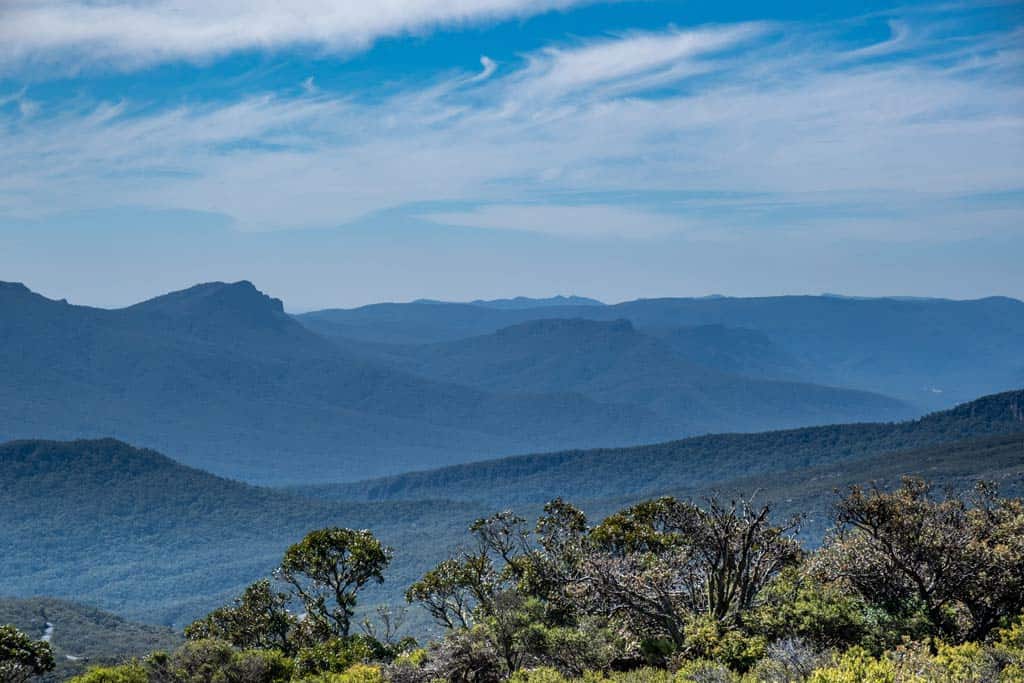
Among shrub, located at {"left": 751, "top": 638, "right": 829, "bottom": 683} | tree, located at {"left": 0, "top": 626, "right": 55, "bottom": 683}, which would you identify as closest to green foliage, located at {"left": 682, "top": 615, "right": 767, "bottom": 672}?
shrub, located at {"left": 751, "top": 638, "right": 829, "bottom": 683}

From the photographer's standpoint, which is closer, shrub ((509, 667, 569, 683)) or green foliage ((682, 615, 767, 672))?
shrub ((509, 667, 569, 683))

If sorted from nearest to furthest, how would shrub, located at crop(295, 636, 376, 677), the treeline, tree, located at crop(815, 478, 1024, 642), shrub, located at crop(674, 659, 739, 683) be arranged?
shrub, located at crop(674, 659, 739, 683), the treeline, tree, located at crop(815, 478, 1024, 642), shrub, located at crop(295, 636, 376, 677)

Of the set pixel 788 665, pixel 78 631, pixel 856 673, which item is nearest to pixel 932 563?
pixel 788 665

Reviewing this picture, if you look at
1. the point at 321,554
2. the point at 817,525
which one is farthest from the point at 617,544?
the point at 817,525

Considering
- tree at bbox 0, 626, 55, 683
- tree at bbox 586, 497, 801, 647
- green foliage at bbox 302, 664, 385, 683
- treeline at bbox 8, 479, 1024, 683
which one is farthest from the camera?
tree at bbox 0, 626, 55, 683

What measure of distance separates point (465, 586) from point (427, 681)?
7.84 metres

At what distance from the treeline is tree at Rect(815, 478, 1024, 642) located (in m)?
0.06

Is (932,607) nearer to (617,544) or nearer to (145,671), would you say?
(617,544)

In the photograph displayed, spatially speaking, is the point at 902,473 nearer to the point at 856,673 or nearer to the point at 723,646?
the point at 723,646

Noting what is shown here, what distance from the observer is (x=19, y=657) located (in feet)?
121

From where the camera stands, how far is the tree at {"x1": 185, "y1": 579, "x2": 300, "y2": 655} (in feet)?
168

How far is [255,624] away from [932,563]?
34410 millimetres

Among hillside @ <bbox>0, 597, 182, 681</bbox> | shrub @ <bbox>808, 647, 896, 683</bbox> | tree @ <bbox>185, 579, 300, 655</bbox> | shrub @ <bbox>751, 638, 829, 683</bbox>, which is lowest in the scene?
hillside @ <bbox>0, 597, 182, 681</bbox>

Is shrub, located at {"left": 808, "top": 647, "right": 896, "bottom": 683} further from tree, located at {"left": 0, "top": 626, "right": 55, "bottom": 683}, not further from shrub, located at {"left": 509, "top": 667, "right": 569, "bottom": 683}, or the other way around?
tree, located at {"left": 0, "top": 626, "right": 55, "bottom": 683}
